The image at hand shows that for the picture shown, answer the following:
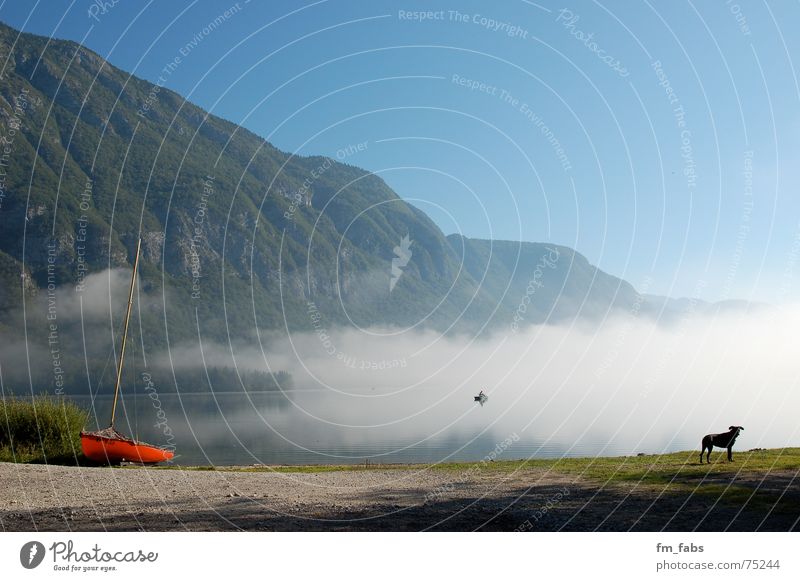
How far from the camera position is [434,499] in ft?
64.4

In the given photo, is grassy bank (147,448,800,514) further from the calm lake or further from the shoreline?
the calm lake

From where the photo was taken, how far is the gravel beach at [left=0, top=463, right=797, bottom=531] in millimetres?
15250

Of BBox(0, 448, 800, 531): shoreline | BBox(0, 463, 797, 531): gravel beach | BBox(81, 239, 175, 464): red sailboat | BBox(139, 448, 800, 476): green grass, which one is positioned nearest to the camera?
BBox(0, 463, 797, 531): gravel beach

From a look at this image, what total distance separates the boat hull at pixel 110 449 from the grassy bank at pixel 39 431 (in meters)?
0.95

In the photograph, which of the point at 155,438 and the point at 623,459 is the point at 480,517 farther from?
the point at 155,438

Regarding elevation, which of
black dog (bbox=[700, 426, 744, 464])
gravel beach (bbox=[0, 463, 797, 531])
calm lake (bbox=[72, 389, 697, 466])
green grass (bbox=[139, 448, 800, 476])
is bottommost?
calm lake (bbox=[72, 389, 697, 466])

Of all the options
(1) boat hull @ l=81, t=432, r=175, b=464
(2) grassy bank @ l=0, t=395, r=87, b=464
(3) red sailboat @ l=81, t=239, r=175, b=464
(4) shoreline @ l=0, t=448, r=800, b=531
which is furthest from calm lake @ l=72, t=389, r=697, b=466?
(4) shoreline @ l=0, t=448, r=800, b=531

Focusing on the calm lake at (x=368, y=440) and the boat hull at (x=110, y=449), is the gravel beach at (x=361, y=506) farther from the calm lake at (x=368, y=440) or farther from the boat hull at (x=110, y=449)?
the calm lake at (x=368, y=440)

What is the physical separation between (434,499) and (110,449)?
25.5 meters

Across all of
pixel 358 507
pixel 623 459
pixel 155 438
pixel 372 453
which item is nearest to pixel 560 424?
pixel 372 453

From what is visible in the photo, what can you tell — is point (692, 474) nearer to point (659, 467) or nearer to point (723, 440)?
point (659, 467)

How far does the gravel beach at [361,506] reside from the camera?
15.2 metres

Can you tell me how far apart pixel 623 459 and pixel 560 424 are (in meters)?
87.5

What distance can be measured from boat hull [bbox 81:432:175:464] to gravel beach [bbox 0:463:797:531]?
1193 centimetres
